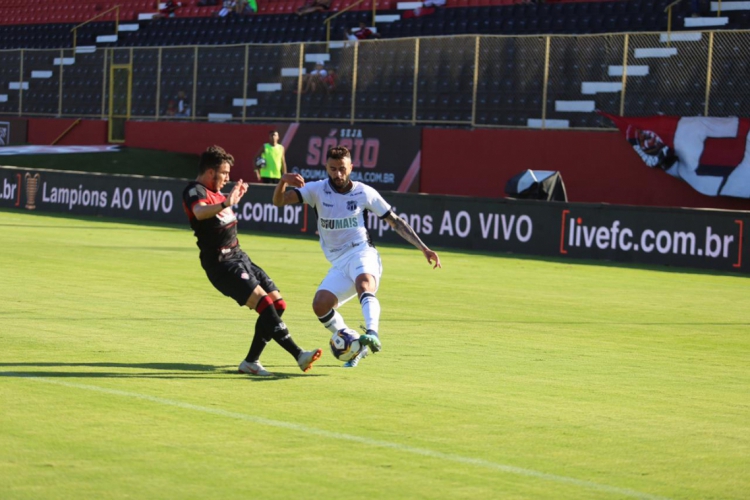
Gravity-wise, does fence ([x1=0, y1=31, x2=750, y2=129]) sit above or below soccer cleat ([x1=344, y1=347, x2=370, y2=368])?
above

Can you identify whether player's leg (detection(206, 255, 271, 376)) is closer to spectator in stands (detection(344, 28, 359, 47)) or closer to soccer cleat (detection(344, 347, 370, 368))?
soccer cleat (detection(344, 347, 370, 368))

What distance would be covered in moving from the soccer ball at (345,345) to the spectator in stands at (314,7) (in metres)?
31.5

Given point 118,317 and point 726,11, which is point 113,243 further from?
point 726,11

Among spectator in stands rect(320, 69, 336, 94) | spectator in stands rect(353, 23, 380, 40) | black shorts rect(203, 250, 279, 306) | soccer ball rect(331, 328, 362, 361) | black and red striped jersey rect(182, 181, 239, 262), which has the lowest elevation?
soccer ball rect(331, 328, 362, 361)

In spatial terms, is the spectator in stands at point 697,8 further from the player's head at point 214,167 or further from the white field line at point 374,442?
the white field line at point 374,442

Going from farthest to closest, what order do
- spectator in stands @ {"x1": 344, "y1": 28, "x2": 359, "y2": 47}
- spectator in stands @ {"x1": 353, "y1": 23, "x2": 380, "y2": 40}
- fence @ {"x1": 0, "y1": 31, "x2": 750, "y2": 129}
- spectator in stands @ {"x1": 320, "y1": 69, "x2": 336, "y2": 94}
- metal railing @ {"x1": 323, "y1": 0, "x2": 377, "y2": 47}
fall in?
metal railing @ {"x1": 323, "y1": 0, "x2": 377, "y2": 47} → spectator in stands @ {"x1": 344, "y1": 28, "x2": 359, "y2": 47} → spectator in stands @ {"x1": 353, "y1": 23, "x2": 380, "y2": 40} → spectator in stands @ {"x1": 320, "y1": 69, "x2": 336, "y2": 94} → fence @ {"x1": 0, "y1": 31, "x2": 750, "y2": 129}

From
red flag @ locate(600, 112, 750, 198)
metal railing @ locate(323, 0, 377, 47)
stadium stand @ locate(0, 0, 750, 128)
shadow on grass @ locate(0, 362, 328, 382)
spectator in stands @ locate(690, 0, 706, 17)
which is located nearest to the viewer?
shadow on grass @ locate(0, 362, 328, 382)

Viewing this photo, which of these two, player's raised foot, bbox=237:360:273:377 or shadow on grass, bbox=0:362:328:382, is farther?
player's raised foot, bbox=237:360:273:377

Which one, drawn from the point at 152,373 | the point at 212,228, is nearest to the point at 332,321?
the point at 212,228

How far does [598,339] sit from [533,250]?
37.6 ft

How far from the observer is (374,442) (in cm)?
680

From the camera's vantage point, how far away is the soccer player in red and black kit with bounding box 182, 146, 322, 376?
29.9 ft

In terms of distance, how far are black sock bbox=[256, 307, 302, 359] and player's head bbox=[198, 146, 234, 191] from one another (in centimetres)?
112

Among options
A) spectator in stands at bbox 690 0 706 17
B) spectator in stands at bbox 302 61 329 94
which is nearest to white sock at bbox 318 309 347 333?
spectator in stands at bbox 690 0 706 17
